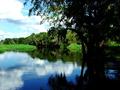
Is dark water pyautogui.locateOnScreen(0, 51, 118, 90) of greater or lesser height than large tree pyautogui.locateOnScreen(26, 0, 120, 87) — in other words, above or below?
below

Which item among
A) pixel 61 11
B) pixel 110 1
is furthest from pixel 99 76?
pixel 110 1

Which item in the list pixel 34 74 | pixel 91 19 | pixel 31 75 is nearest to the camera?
pixel 91 19

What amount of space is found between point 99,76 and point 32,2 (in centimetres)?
1171

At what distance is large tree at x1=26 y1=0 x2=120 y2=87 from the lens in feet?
95.9

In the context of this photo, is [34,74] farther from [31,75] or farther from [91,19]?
[91,19]

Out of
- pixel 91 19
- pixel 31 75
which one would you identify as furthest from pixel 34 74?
pixel 91 19

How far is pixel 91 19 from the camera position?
35656mm

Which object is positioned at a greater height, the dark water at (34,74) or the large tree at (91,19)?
the large tree at (91,19)

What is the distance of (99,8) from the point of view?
3238 cm

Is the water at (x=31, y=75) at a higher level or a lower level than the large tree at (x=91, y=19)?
lower

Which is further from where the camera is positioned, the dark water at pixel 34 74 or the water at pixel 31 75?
the dark water at pixel 34 74

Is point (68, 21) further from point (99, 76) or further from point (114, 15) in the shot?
point (114, 15)

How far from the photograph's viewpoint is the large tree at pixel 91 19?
2922 centimetres

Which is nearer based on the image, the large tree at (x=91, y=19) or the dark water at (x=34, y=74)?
the large tree at (x=91, y=19)
